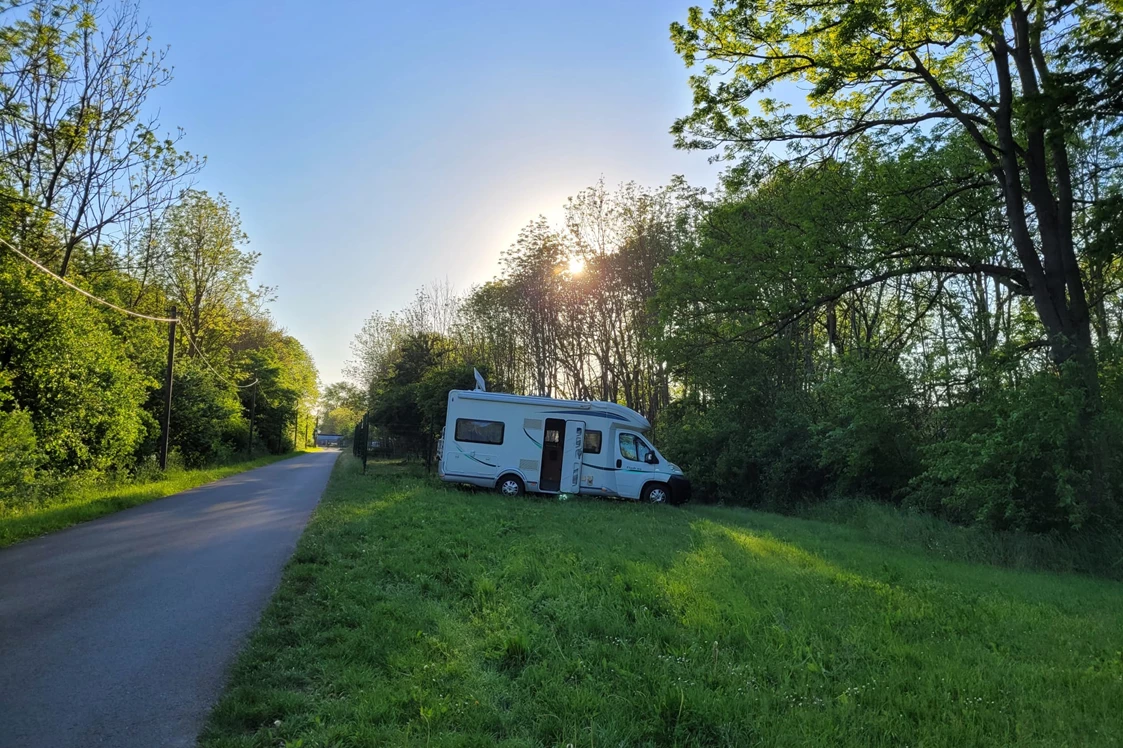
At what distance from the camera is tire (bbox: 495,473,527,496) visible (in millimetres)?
17844

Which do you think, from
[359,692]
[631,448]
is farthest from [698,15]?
[359,692]

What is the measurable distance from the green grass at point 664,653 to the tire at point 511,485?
8624 mm

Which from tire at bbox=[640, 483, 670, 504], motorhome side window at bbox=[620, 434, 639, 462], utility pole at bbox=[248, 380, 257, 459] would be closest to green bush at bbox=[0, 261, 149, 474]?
motorhome side window at bbox=[620, 434, 639, 462]

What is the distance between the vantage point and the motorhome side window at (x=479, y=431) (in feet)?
58.6

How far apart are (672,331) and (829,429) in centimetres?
520

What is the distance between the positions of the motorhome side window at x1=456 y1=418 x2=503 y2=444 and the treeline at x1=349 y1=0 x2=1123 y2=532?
5125 mm

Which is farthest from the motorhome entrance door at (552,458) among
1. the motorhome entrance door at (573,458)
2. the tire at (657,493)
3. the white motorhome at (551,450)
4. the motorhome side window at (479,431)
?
the tire at (657,493)

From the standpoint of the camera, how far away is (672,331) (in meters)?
19.0

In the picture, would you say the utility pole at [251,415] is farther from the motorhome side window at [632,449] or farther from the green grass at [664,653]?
the green grass at [664,653]

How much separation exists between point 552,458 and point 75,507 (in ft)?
35.3

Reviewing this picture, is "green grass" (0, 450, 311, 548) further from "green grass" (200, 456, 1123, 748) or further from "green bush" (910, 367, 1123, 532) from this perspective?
"green bush" (910, 367, 1123, 532)

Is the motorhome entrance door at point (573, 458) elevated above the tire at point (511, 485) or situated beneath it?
elevated above

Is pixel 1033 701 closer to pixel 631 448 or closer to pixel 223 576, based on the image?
pixel 223 576

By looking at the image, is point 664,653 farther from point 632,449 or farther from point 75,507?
point 632,449
